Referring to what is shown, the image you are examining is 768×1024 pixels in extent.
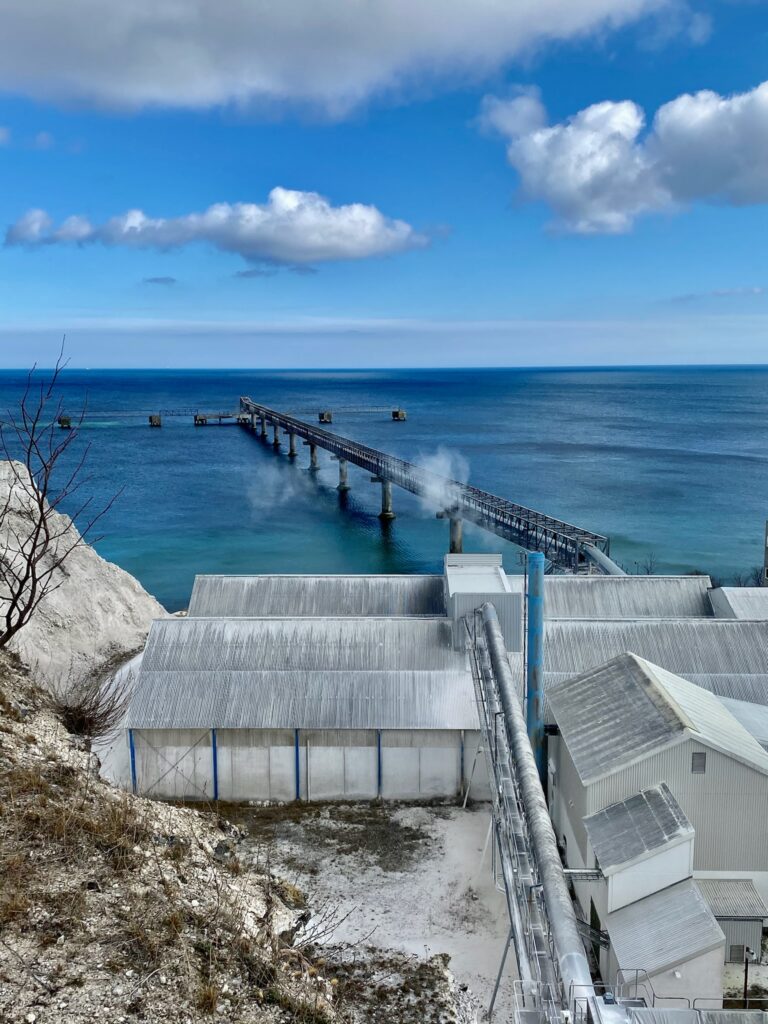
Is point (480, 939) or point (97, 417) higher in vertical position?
point (97, 417)

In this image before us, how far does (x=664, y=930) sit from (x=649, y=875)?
115 centimetres

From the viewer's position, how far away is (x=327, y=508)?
85.7 meters

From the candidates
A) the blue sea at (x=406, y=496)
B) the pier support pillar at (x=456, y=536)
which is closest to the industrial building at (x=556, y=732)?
the blue sea at (x=406, y=496)

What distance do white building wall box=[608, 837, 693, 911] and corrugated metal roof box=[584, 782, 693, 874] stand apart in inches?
7.6

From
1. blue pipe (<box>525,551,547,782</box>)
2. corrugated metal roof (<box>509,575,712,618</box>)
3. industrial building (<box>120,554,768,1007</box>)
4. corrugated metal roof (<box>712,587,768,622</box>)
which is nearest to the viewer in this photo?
industrial building (<box>120,554,768,1007</box>)

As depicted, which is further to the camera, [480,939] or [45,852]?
[480,939]

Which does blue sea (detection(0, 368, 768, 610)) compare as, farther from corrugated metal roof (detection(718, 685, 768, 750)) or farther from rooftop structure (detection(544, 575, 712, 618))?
corrugated metal roof (detection(718, 685, 768, 750))

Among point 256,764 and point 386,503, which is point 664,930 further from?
point 386,503

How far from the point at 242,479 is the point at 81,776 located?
88.9m

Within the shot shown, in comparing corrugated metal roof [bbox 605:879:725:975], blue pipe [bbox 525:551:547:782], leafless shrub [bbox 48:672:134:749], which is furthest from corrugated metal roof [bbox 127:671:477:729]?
corrugated metal roof [bbox 605:879:725:975]

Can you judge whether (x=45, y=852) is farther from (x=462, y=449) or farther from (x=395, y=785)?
(x=462, y=449)

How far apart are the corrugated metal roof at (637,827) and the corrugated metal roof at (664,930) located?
104 cm

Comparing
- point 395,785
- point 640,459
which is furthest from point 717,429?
point 395,785

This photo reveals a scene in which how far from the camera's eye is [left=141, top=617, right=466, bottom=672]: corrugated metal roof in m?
28.7
